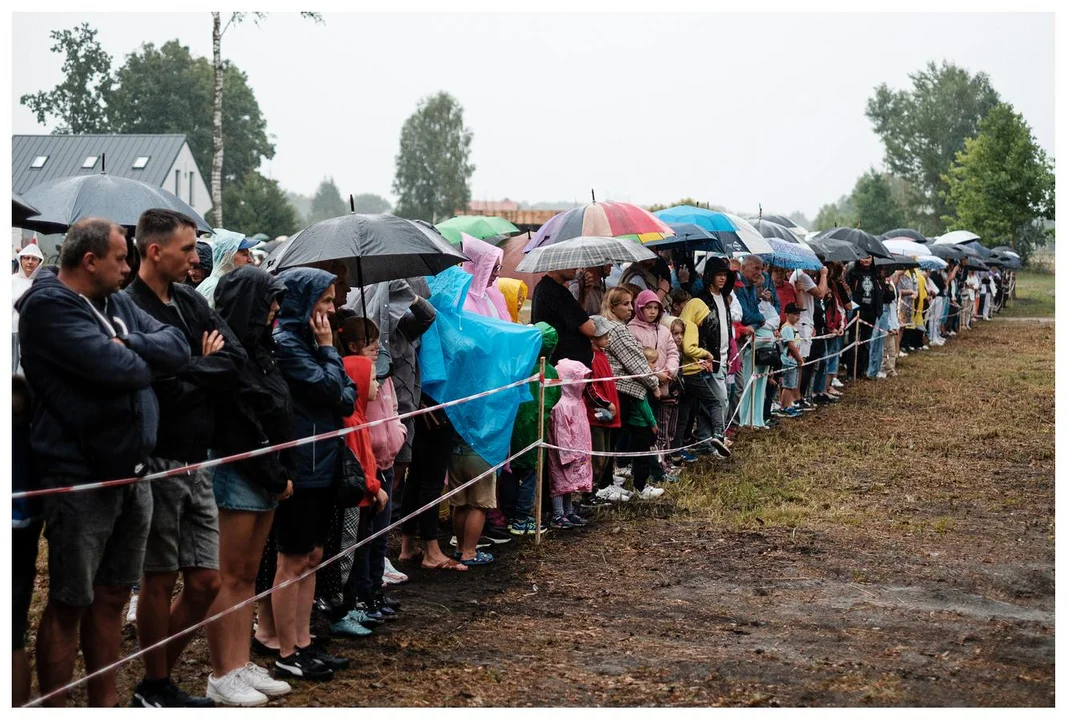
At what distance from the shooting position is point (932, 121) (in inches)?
3708

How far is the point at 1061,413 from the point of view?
278 inches

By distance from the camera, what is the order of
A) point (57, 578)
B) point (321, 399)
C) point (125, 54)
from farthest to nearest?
1. point (125, 54)
2. point (321, 399)
3. point (57, 578)

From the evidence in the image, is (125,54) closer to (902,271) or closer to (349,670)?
(902,271)

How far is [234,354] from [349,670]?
66.5 inches

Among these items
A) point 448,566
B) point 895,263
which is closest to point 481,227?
point 448,566

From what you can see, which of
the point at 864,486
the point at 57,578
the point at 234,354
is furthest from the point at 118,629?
the point at 864,486

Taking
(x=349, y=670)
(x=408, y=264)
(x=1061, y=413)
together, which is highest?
(x=408, y=264)

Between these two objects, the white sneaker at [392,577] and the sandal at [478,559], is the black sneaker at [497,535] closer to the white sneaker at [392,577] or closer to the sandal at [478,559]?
the sandal at [478,559]

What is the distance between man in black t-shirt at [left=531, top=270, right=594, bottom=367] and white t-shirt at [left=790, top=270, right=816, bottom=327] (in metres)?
6.63

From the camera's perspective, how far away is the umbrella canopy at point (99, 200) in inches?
287

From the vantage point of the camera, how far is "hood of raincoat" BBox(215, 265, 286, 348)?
5.09 meters

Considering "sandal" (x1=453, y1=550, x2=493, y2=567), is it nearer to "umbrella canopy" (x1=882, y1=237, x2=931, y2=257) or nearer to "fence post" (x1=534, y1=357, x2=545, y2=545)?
"fence post" (x1=534, y1=357, x2=545, y2=545)

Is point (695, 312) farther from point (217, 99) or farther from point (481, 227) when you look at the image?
point (217, 99)

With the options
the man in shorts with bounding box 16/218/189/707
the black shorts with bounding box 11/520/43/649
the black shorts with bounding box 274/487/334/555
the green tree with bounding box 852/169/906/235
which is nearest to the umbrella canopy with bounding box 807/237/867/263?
the black shorts with bounding box 274/487/334/555
